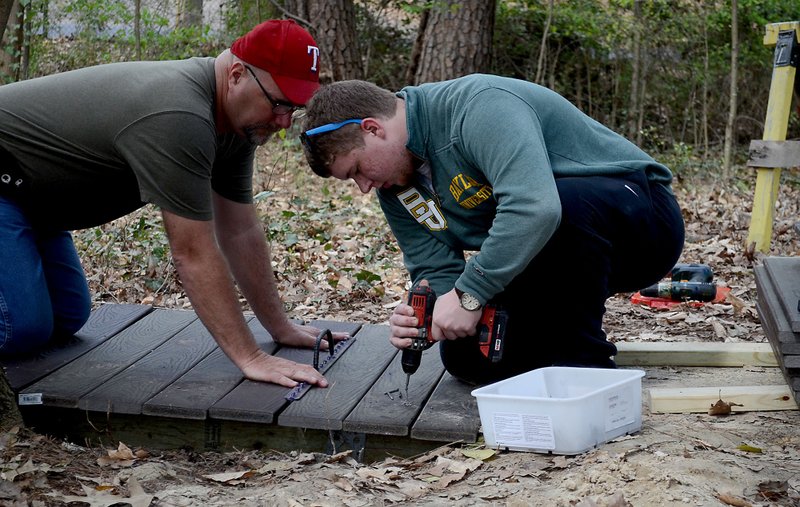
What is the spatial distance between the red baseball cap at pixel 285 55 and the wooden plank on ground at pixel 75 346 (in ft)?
5.20

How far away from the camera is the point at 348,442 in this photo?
3262 mm

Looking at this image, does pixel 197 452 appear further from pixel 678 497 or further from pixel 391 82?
pixel 391 82

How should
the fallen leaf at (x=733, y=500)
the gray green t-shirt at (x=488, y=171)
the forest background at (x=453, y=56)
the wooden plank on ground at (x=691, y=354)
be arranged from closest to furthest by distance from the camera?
the fallen leaf at (x=733, y=500)
the gray green t-shirt at (x=488, y=171)
the wooden plank on ground at (x=691, y=354)
the forest background at (x=453, y=56)

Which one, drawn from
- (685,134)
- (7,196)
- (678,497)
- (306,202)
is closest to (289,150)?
(306,202)

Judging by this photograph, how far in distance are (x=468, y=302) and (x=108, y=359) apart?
1800 millimetres

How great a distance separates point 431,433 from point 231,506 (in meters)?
0.79

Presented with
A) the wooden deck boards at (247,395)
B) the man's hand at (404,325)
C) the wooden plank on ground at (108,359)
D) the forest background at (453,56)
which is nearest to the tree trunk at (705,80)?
the forest background at (453,56)

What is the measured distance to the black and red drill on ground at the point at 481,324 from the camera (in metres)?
3.12

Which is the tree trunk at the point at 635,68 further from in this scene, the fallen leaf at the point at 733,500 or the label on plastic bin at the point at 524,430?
the fallen leaf at the point at 733,500

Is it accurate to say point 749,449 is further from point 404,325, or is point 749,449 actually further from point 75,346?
point 75,346

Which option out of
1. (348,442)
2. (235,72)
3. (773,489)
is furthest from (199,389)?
(773,489)

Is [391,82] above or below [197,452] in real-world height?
above

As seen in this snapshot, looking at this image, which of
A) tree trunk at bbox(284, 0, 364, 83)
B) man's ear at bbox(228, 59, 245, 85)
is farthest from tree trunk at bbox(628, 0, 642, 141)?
man's ear at bbox(228, 59, 245, 85)

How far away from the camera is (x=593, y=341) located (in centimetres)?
329
